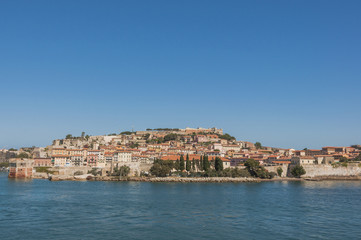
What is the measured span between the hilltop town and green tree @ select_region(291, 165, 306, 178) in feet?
6.19

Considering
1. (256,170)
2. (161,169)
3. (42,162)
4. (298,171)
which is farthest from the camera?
(42,162)

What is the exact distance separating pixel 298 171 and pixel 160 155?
96.9 ft

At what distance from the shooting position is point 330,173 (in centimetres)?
6350

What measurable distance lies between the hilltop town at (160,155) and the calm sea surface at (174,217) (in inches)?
968

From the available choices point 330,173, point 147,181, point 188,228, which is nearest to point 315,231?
point 188,228

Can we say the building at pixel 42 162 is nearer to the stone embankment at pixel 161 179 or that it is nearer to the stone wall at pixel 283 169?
the stone embankment at pixel 161 179

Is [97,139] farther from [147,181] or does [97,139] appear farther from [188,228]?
[188,228]

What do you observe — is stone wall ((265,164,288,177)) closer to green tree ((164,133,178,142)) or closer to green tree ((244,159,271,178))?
green tree ((244,159,271,178))

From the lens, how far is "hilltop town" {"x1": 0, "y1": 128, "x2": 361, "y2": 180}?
191 feet

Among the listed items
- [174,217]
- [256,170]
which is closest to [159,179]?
[256,170]

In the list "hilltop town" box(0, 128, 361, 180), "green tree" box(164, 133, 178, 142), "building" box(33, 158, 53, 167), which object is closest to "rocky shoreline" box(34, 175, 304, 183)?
"hilltop town" box(0, 128, 361, 180)

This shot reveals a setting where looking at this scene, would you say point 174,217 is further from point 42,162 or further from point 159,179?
point 42,162

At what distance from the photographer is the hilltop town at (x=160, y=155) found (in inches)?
2287

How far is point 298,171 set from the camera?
6041 centimetres
